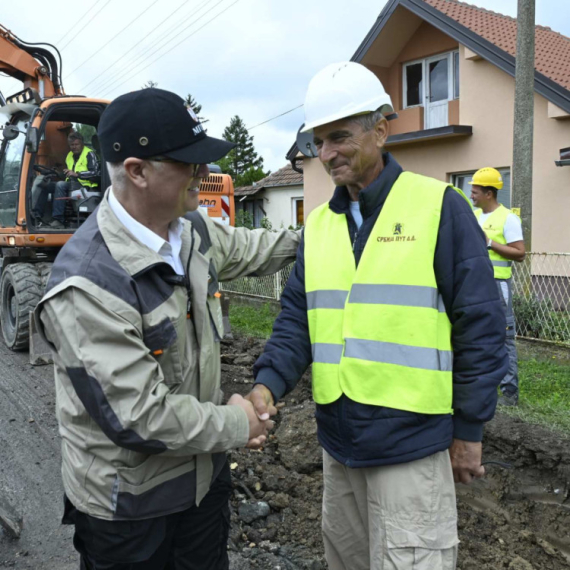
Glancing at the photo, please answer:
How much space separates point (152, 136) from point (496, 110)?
11714 mm

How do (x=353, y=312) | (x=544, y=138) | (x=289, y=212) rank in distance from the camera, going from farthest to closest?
(x=289, y=212)
(x=544, y=138)
(x=353, y=312)

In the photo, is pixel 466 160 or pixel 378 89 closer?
pixel 378 89

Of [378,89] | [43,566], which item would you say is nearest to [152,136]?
[378,89]

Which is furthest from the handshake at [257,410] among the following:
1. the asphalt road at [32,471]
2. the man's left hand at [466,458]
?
the asphalt road at [32,471]

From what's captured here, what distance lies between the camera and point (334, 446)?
2.27 m

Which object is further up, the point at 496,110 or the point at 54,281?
the point at 496,110

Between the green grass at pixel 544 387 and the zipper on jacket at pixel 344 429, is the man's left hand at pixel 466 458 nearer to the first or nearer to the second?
the zipper on jacket at pixel 344 429

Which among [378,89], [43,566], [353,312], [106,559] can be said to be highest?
[378,89]

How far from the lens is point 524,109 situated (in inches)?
364

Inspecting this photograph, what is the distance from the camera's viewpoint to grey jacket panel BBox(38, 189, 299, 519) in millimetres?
1822

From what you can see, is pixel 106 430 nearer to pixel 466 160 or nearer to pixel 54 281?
pixel 54 281

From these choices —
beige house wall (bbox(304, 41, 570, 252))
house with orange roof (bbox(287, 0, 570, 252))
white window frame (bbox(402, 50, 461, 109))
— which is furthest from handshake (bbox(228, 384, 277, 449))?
white window frame (bbox(402, 50, 461, 109))

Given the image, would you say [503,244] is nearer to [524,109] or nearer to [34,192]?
[524,109]

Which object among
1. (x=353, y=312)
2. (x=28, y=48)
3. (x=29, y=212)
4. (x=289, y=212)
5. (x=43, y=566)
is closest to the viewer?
(x=353, y=312)
